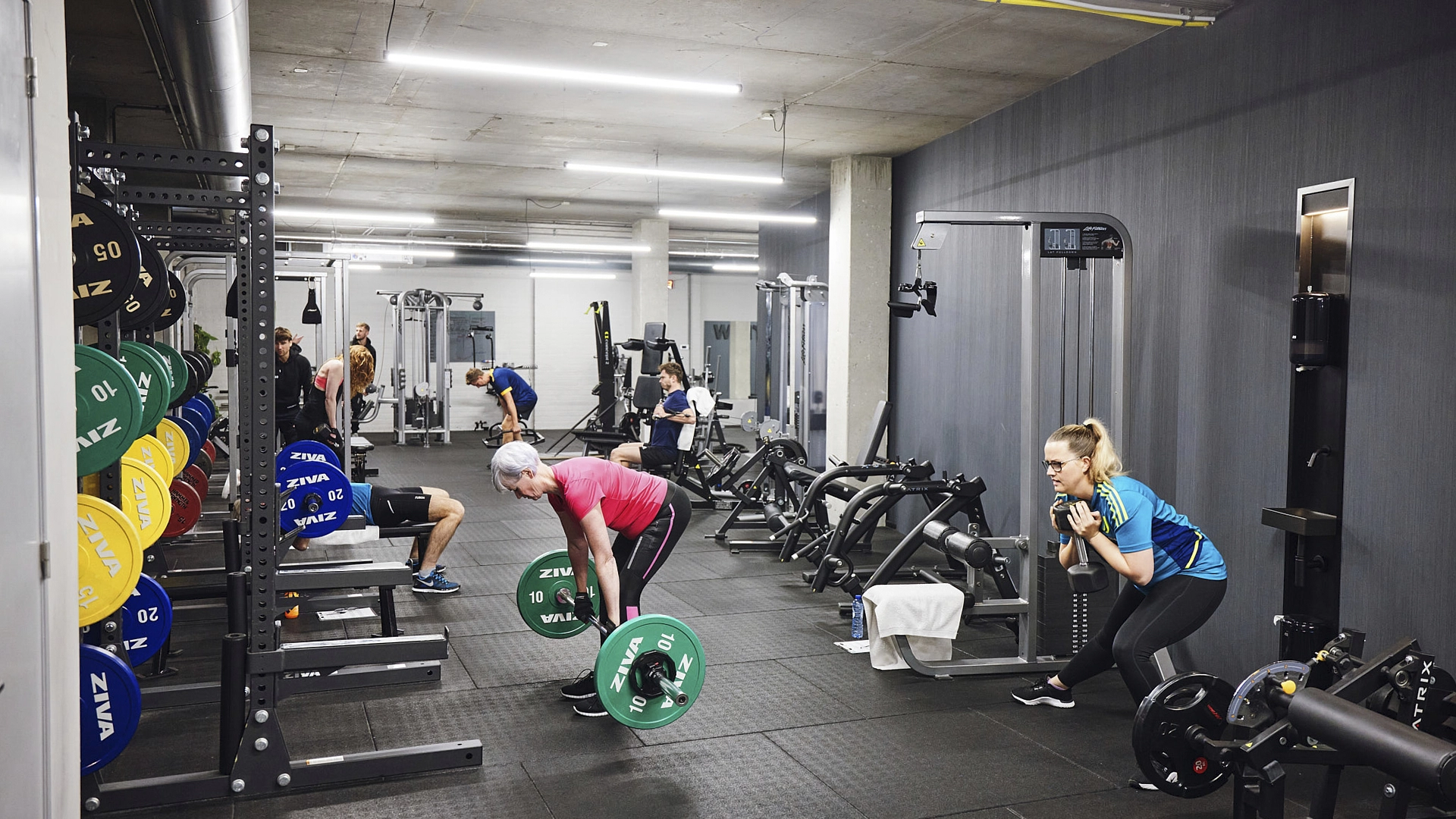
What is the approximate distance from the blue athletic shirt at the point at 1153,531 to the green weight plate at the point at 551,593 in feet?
6.18

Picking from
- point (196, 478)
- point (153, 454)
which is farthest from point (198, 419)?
point (153, 454)

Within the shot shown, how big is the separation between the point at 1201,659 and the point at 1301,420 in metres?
1.17

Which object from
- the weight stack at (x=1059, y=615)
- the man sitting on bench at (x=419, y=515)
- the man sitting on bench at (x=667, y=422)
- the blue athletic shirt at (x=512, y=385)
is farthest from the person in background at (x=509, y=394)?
the weight stack at (x=1059, y=615)

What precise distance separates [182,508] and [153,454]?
4.30 ft

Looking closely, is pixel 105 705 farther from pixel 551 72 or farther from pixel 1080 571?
pixel 551 72

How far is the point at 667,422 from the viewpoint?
27.1 ft

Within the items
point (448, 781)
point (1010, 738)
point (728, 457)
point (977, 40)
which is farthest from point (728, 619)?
point (728, 457)

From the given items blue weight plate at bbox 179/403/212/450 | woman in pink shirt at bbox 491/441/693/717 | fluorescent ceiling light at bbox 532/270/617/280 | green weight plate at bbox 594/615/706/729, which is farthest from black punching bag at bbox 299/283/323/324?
fluorescent ceiling light at bbox 532/270/617/280

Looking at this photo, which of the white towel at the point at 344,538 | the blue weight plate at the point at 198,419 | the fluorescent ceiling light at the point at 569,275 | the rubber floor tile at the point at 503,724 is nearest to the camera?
the rubber floor tile at the point at 503,724

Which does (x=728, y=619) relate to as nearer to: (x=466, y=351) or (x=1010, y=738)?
(x=1010, y=738)

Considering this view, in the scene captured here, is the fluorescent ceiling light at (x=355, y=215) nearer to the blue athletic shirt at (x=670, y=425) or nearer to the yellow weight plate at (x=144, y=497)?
the blue athletic shirt at (x=670, y=425)

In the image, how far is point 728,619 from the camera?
5238 millimetres

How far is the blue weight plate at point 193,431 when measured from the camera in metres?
5.47

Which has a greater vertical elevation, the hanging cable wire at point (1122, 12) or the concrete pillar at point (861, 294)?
the hanging cable wire at point (1122, 12)
